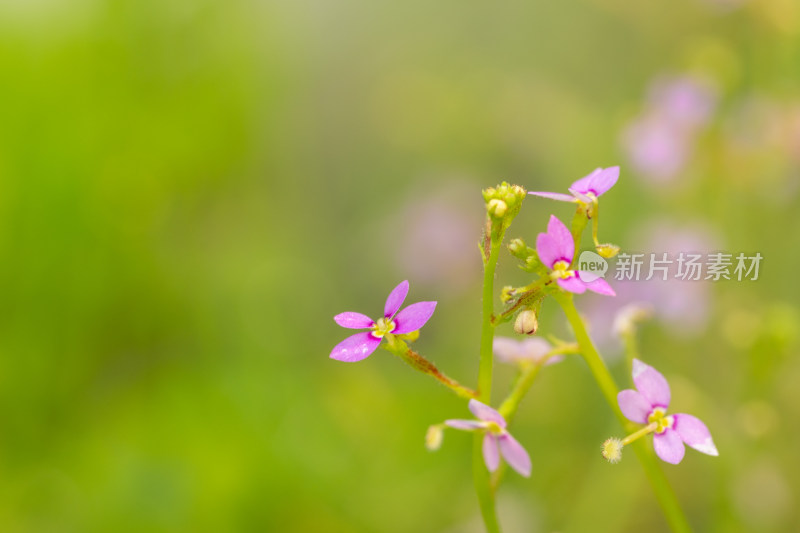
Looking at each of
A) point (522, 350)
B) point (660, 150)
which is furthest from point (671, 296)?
point (522, 350)

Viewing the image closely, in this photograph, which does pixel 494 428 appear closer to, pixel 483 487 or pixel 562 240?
pixel 483 487

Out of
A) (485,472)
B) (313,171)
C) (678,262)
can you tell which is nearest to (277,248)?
(313,171)

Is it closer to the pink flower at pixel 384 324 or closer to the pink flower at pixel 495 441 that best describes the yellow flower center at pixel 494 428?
the pink flower at pixel 495 441

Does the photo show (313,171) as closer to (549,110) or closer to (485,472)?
(549,110)

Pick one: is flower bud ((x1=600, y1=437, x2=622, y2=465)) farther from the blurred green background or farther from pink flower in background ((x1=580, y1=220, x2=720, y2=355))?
pink flower in background ((x1=580, y1=220, x2=720, y2=355))

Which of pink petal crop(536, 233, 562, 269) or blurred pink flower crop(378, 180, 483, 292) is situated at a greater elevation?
pink petal crop(536, 233, 562, 269)

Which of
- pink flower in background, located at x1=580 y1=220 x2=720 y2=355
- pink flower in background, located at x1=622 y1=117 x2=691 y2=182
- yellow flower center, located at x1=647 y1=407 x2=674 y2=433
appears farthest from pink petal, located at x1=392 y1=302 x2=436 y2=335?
pink flower in background, located at x1=622 y1=117 x2=691 y2=182

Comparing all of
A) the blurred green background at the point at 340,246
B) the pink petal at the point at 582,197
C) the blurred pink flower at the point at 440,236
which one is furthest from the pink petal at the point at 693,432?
the blurred pink flower at the point at 440,236

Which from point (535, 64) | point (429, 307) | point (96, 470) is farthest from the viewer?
point (535, 64)
